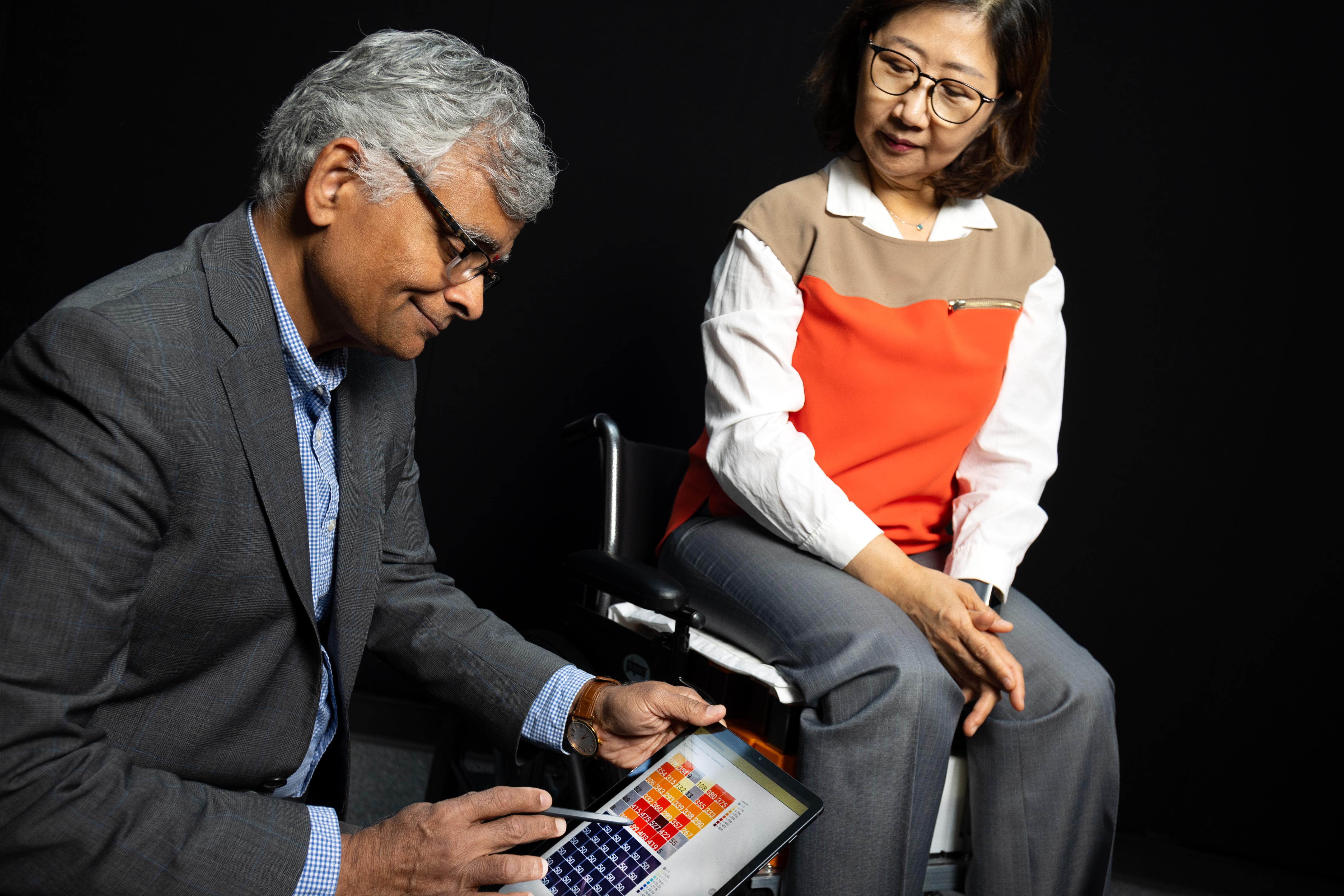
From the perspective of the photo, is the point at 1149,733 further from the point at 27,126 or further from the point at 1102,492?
the point at 27,126

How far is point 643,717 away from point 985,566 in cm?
65

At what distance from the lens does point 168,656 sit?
101 cm

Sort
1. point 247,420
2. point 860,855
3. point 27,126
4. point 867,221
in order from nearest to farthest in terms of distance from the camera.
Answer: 1. point 247,420
2. point 860,855
3. point 867,221
4. point 27,126

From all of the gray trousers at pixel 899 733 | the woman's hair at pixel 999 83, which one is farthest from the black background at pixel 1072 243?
the gray trousers at pixel 899 733

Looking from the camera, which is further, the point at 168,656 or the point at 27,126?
the point at 27,126

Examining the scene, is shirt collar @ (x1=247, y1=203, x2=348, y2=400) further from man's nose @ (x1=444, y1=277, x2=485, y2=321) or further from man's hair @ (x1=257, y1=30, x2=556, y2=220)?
man's nose @ (x1=444, y1=277, x2=485, y2=321)

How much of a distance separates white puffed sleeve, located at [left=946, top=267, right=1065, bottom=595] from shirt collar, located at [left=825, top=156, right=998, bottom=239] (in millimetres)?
→ 155

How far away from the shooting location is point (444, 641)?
4.42 ft

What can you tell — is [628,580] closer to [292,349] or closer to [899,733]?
[899,733]

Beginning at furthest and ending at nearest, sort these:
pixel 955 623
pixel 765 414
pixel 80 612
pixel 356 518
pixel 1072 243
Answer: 1. pixel 1072 243
2. pixel 765 414
3. pixel 955 623
4. pixel 356 518
5. pixel 80 612

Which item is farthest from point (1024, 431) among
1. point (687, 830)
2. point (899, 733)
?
point (687, 830)

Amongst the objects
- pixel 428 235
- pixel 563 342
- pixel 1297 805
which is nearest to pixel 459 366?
pixel 563 342

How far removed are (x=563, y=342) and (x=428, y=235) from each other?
54.0 inches

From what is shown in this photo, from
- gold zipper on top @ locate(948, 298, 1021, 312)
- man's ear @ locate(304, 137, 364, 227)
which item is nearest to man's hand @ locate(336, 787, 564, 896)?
man's ear @ locate(304, 137, 364, 227)
